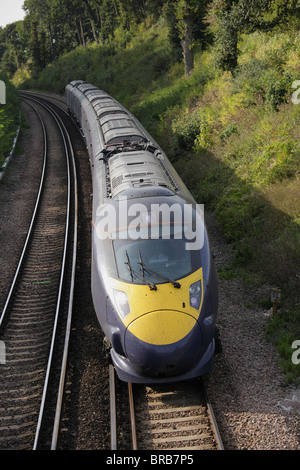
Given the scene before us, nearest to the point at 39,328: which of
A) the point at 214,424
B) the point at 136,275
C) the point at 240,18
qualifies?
the point at 136,275

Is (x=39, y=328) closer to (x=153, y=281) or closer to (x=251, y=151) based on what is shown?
(x=153, y=281)

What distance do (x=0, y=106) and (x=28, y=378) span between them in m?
30.1

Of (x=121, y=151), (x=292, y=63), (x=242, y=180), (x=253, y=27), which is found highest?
(x=253, y=27)

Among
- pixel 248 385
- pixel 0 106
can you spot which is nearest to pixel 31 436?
pixel 248 385

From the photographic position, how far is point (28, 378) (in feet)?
28.5

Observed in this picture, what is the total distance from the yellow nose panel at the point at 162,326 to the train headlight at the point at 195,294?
28 cm

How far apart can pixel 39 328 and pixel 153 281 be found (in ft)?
12.8

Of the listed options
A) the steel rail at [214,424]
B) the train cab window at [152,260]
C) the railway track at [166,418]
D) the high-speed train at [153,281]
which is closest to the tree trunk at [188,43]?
Result: the high-speed train at [153,281]

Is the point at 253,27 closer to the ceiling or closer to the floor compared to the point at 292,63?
closer to the ceiling

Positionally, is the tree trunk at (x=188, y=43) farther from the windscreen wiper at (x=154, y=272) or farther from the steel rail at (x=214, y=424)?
the steel rail at (x=214, y=424)

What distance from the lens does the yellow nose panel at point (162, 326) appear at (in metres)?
7.15
